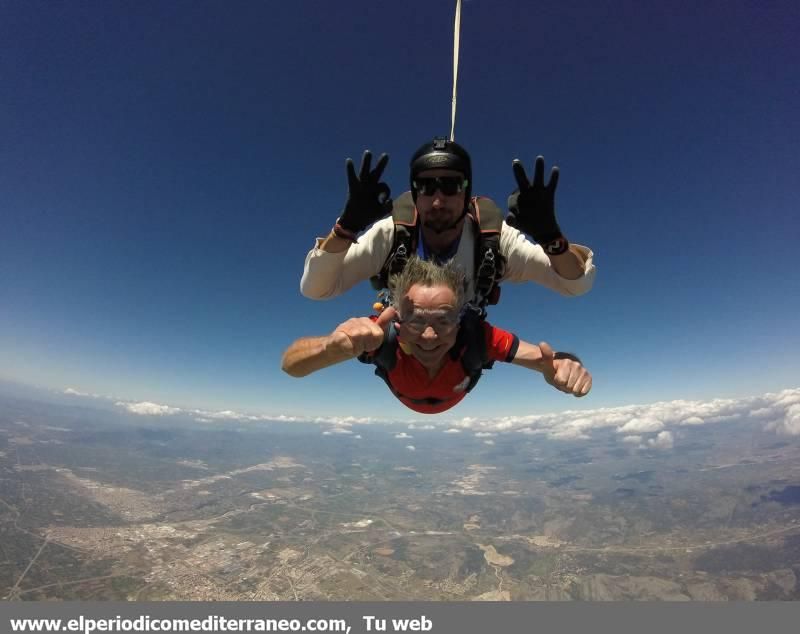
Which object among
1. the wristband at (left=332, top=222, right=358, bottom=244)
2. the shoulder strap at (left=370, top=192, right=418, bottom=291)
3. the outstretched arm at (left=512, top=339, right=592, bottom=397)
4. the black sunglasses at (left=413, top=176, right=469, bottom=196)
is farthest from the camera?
the shoulder strap at (left=370, top=192, right=418, bottom=291)

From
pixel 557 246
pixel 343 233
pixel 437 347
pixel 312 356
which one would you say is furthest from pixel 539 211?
pixel 312 356

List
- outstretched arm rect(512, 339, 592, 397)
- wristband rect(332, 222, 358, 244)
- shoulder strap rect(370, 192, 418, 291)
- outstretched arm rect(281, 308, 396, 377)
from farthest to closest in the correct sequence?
1. shoulder strap rect(370, 192, 418, 291)
2. wristband rect(332, 222, 358, 244)
3. outstretched arm rect(512, 339, 592, 397)
4. outstretched arm rect(281, 308, 396, 377)

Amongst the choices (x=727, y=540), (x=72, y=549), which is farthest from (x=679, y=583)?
(x=72, y=549)

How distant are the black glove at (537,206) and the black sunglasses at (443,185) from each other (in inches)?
15.2

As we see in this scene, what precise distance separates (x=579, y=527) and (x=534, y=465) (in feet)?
274

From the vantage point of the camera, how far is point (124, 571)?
4441 centimetres

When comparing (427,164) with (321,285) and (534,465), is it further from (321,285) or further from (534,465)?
(534,465)

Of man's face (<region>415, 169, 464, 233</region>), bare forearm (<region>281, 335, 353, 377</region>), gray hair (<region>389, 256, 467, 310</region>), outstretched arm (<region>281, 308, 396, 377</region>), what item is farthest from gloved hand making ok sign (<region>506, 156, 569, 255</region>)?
bare forearm (<region>281, 335, 353, 377</region>)

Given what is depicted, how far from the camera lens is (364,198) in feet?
7.61

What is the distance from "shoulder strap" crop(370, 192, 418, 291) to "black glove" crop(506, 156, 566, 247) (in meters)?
0.70

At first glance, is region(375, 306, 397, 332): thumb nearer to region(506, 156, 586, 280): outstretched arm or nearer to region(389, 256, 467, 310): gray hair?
region(389, 256, 467, 310): gray hair

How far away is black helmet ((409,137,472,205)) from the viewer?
94.5 inches

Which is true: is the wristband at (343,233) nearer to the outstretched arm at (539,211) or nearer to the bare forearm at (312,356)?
the bare forearm at (312,356)

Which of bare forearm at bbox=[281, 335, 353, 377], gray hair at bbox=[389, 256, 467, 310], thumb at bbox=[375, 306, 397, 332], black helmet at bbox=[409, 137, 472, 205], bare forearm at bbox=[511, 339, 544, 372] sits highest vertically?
black helmet at bbox=[409, 137, 472, 205]
